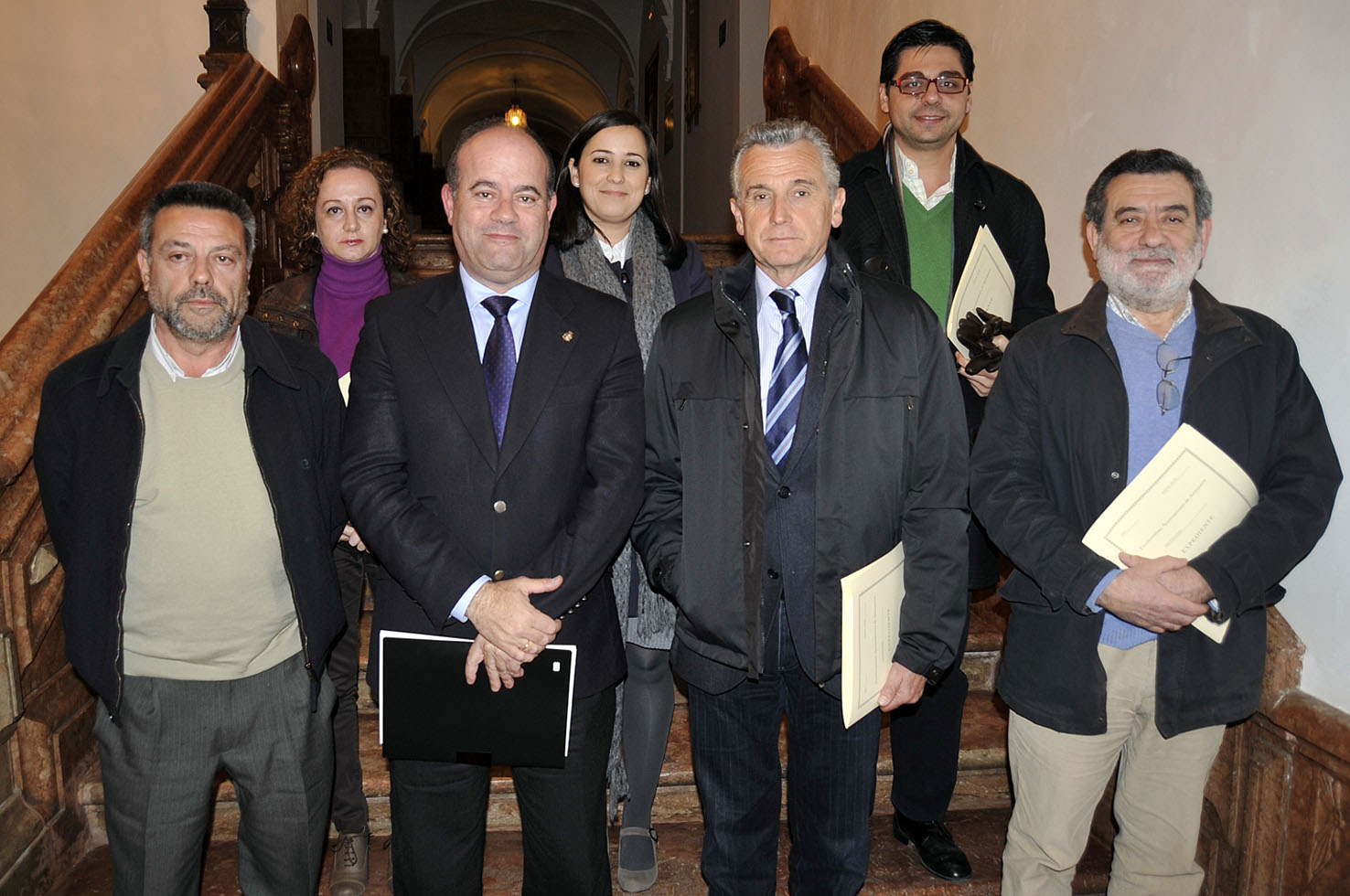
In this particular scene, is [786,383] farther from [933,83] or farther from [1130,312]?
[933,83]

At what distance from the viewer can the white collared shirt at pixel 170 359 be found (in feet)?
6.25

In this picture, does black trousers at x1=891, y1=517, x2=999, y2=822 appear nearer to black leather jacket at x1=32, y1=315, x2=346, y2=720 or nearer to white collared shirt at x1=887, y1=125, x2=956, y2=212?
white collared shirt at x1=887, y1=125, x2=956, y2=212

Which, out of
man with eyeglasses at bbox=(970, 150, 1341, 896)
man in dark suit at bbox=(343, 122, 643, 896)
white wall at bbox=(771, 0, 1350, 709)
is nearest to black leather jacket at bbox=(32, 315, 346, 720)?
man in dark suit at bbox=(343, 122, 643, 896)

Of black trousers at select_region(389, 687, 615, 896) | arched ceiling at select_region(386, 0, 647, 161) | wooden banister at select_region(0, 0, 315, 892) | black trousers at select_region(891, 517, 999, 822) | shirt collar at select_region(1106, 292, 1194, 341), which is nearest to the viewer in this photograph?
black trousers at select_region(389, 687, 615, 896)

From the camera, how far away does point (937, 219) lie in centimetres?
248

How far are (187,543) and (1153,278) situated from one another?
6.34 feet

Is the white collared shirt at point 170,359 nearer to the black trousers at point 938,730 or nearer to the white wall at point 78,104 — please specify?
the black trousers at point 938,730

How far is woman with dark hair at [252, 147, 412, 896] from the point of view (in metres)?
2.42

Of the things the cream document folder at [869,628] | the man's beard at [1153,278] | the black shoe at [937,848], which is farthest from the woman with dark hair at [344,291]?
the man's beard at [1153,278]

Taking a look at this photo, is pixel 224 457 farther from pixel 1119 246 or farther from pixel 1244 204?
pixel 1244 204

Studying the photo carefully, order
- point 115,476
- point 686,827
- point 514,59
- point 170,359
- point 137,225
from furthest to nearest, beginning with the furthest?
point 514,59
point 137,225
point 686,827
point 170,359
point 115,476

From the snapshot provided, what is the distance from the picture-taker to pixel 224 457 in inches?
74.5

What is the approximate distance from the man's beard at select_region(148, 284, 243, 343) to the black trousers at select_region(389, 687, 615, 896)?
0.89 metres

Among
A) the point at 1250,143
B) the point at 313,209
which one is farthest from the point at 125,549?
the point at 1250,143
